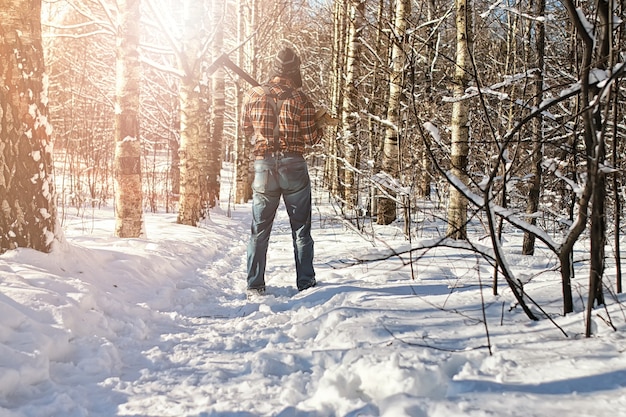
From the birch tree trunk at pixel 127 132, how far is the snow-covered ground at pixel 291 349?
1718mm

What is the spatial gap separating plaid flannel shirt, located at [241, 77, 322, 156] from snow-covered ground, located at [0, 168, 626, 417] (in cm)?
129

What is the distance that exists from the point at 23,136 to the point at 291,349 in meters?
2.42

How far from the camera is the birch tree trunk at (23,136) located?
3.06m

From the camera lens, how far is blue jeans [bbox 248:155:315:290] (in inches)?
152

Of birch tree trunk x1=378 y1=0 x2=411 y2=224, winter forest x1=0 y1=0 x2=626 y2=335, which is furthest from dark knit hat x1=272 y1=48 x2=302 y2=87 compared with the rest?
birch tree trunk x1=378 y1=0 x2=411 y2=224

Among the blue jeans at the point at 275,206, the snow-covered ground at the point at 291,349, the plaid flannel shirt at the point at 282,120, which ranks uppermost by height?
the plaid flannel shirt at the point at 282,120

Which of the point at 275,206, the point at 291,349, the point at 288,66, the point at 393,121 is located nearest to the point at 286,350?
the point at 291,349

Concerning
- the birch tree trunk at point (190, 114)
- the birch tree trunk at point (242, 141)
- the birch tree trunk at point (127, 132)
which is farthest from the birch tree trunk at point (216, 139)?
the birch tree trunk at point (127, 132)

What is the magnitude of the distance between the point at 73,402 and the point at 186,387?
455mm

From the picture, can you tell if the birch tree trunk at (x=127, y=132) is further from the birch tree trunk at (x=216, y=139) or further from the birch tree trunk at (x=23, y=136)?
the birch tree trunk at (x=216, y=139)

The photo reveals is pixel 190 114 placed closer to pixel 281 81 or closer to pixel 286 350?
pixel 281 81

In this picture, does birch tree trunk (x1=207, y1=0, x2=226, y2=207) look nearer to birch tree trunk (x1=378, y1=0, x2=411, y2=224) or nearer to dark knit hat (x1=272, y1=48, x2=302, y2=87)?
birch tree trunk (x1=378, y1=0, x2=411, y2=224)

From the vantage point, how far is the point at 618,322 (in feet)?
6.58

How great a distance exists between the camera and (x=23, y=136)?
10.3 ft
